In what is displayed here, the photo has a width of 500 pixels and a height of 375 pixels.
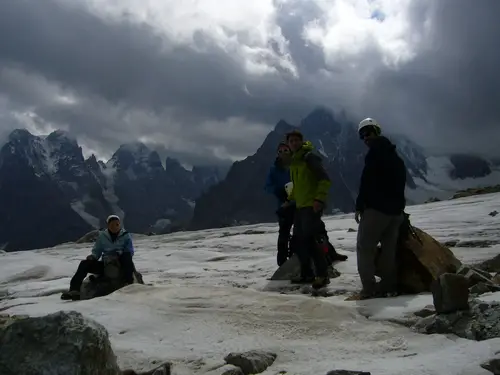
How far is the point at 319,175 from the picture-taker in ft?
24.8

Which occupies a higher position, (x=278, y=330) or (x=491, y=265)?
(x=491, y=265)

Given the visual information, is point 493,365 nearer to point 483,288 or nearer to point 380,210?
point 483,288

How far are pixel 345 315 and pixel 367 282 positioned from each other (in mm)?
1307

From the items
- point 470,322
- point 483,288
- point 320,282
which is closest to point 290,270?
point 320,282

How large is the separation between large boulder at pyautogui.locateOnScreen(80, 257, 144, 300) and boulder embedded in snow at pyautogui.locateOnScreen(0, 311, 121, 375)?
16.4 feet

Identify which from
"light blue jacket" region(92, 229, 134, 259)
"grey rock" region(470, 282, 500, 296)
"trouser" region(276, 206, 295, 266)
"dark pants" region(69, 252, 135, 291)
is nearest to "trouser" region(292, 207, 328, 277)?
"trouser" region(276, 206, 295, 266)

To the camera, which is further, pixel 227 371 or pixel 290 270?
pixel 290 270

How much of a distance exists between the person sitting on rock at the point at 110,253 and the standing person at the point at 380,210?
389 centimetres

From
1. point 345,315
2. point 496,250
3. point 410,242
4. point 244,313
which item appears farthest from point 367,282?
point 496,250

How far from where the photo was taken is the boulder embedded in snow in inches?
121

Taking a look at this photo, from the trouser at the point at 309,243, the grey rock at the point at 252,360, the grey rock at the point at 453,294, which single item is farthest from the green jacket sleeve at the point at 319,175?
the grey rock at the point at 252,360

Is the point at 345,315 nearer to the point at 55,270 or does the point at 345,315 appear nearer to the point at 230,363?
the point at 230,363

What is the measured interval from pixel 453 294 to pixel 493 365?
1267 mm

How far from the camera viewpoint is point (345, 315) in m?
5.17
